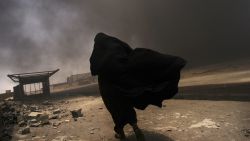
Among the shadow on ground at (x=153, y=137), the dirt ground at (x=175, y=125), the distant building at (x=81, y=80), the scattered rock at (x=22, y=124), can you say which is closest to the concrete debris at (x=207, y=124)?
the dirt ground at (x=175, y=125)

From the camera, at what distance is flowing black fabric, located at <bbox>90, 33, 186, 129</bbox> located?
5.25 m

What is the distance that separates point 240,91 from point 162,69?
17.6 ft

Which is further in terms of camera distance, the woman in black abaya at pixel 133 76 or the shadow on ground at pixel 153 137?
the shadow on ground at pixel 153 137

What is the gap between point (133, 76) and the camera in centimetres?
545

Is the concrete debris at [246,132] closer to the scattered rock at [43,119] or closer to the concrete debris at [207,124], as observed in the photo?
the concrete debris at [207,124]

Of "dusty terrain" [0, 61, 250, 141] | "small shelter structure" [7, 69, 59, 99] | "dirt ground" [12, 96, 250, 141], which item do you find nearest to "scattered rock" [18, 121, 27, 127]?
"dusty terrain" [0, 61, 250, 141]

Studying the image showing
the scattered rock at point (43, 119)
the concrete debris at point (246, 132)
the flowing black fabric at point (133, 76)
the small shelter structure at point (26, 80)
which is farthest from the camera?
the small shelter structure at point (26, 80)

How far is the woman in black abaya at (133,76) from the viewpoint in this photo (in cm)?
525

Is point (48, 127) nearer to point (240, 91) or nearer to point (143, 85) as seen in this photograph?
point (143, 85)

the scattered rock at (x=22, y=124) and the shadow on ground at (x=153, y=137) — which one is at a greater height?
the scattered rock at (x=22, y=124)

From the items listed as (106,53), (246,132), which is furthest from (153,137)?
(106,53)

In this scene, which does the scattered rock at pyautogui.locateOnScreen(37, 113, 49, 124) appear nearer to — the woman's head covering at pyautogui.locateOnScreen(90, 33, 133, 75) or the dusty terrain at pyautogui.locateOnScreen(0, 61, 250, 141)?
the dusty terrain at pyautogui.locateOnScreen(0, 61, 250, 141)

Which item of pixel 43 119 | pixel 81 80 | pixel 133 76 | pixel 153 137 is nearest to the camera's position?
pixel 133 76

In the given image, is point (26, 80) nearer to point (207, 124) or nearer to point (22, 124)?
point (22, 124)
